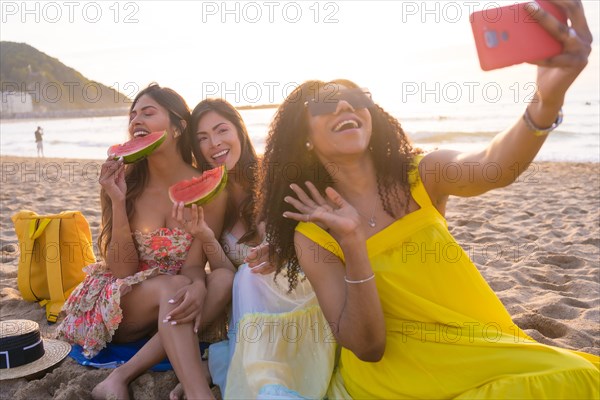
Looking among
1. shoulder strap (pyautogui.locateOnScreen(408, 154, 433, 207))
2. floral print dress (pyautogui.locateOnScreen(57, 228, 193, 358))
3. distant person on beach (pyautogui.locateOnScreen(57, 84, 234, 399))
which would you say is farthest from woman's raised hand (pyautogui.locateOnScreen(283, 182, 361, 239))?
floral print dress (pyautogui.locateOnScreen(57, 228, 193, 358))

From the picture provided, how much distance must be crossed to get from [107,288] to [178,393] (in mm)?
857

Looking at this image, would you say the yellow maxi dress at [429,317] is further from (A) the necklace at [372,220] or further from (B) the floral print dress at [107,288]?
(B) the floral print dress at [107,288]

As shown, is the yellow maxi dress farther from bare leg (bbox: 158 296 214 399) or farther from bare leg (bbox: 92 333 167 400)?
bare leg (bbox: 92 333 167 400)

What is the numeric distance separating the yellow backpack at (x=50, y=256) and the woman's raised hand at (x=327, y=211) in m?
2.56

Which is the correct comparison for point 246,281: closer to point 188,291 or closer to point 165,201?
point 188,291

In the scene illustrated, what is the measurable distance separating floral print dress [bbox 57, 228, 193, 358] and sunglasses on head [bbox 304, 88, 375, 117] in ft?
4.85

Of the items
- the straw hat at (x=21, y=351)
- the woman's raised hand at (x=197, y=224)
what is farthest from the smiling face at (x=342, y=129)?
the straw hat at (x=21, y=351)

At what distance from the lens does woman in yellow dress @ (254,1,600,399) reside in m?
2.17

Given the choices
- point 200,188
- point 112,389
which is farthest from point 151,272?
point 112,389

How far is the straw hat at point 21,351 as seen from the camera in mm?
3250

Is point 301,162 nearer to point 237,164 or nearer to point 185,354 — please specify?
point 185,354

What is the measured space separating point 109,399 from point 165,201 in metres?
1.32

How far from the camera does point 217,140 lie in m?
3.89

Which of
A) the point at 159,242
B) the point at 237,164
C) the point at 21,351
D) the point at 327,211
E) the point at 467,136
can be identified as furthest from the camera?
the point at 467,136
